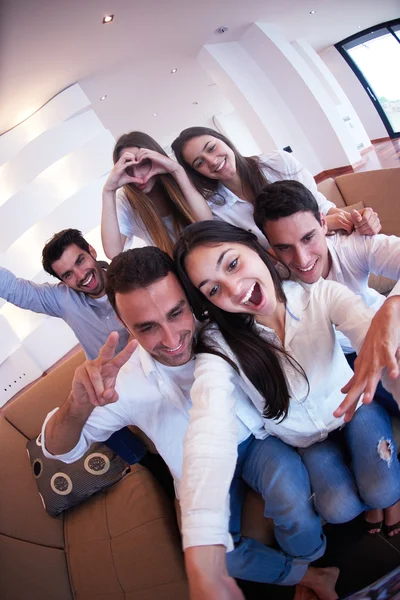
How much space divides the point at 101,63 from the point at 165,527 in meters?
2.06

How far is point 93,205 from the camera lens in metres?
3.08

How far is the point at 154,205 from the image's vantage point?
1.08 metres

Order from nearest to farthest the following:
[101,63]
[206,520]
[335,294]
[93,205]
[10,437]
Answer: [206,520]
[335,294]
[10,437]
[101,63]
[93,205]

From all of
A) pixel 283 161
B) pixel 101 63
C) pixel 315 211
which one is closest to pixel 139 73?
pixel 101 63

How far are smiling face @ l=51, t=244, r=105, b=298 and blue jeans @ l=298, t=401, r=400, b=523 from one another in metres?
0.93

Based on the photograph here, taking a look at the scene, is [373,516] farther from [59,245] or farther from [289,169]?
[59,245]

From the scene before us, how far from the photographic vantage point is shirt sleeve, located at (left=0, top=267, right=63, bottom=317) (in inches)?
53.2

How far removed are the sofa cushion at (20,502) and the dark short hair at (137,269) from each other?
2.55 feet

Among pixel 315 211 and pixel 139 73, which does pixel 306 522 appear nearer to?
pixel 315 211

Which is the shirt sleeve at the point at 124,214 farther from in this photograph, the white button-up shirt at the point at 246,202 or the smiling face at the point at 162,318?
the smiling face at the point at 162,318

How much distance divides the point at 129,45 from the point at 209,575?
2.01 metres

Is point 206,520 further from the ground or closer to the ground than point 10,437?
closer to the ground

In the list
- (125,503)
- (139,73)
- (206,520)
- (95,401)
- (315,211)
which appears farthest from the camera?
(139,73)

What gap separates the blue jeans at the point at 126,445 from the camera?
1.00 m
